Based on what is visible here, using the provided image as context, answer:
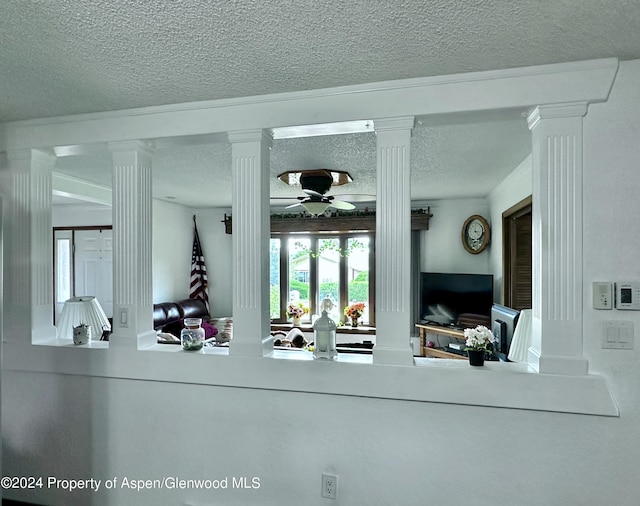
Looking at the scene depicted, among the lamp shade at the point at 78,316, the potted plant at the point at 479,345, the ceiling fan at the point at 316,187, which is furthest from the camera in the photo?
the ceiling fan at the point at 316,187

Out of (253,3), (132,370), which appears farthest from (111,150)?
(253,3)

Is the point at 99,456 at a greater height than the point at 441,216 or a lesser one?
lesser

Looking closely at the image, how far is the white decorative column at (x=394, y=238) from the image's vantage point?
1.84 metres

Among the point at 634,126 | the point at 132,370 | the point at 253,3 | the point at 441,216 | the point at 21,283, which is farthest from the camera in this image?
the point at 441,216

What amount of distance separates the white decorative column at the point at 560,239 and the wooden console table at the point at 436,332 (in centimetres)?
312

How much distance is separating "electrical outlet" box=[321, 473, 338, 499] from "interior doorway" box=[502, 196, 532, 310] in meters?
2.90

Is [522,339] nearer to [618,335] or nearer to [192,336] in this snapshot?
[618,335]

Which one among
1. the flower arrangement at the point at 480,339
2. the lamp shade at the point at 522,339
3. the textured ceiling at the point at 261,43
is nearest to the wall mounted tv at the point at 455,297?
the lamp shade at the point at 522,339

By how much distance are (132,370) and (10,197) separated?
1.36 m

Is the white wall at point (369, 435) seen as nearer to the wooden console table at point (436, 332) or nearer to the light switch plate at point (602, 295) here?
the light switch plate at point (602, 295)

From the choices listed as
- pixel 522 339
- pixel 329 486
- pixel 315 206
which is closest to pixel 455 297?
pixel 315 206

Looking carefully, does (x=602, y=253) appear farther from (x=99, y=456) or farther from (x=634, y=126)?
(x=99, y=456)

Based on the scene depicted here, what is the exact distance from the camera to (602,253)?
66.1 inches

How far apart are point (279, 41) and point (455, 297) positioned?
14.5ft
